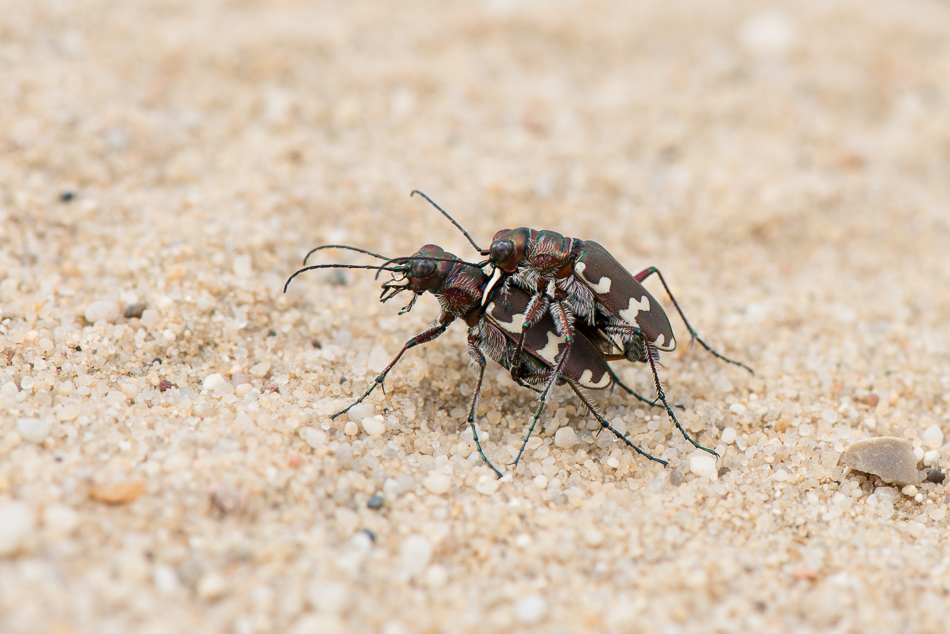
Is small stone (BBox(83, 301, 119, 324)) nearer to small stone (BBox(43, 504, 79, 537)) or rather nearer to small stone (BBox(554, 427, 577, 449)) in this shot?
small stone (BBox(43, 504, 79, 537))

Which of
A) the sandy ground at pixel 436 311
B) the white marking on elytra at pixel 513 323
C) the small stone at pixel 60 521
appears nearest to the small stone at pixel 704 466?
the sandy ground at pixel 436 311

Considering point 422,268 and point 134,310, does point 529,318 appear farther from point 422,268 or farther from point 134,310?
point 134,310

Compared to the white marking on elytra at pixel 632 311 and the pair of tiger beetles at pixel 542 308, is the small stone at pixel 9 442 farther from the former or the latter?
the white marking on elytra at pixel 632 311

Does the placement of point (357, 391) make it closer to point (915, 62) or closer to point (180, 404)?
point (180, 404)

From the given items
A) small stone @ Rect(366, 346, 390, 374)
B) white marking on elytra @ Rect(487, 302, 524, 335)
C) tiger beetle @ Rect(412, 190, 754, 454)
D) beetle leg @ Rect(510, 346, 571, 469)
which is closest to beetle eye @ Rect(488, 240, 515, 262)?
tiger beetle @ Rect(412, 190, 754, 454)

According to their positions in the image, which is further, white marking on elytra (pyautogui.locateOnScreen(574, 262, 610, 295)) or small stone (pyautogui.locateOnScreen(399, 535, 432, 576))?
white marking on elytra (pyautogui.locateOnScreen(574, 262, 610, 295))

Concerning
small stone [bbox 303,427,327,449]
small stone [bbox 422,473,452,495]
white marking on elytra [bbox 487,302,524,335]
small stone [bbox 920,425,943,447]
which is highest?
small stone [bbox 920,425,943,447]

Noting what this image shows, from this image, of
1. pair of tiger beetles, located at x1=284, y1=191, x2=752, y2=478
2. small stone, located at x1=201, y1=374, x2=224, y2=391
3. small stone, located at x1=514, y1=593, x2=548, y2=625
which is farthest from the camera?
pair of tiger beetles, located at x1=284, y1=191, x2=752, y2=478
